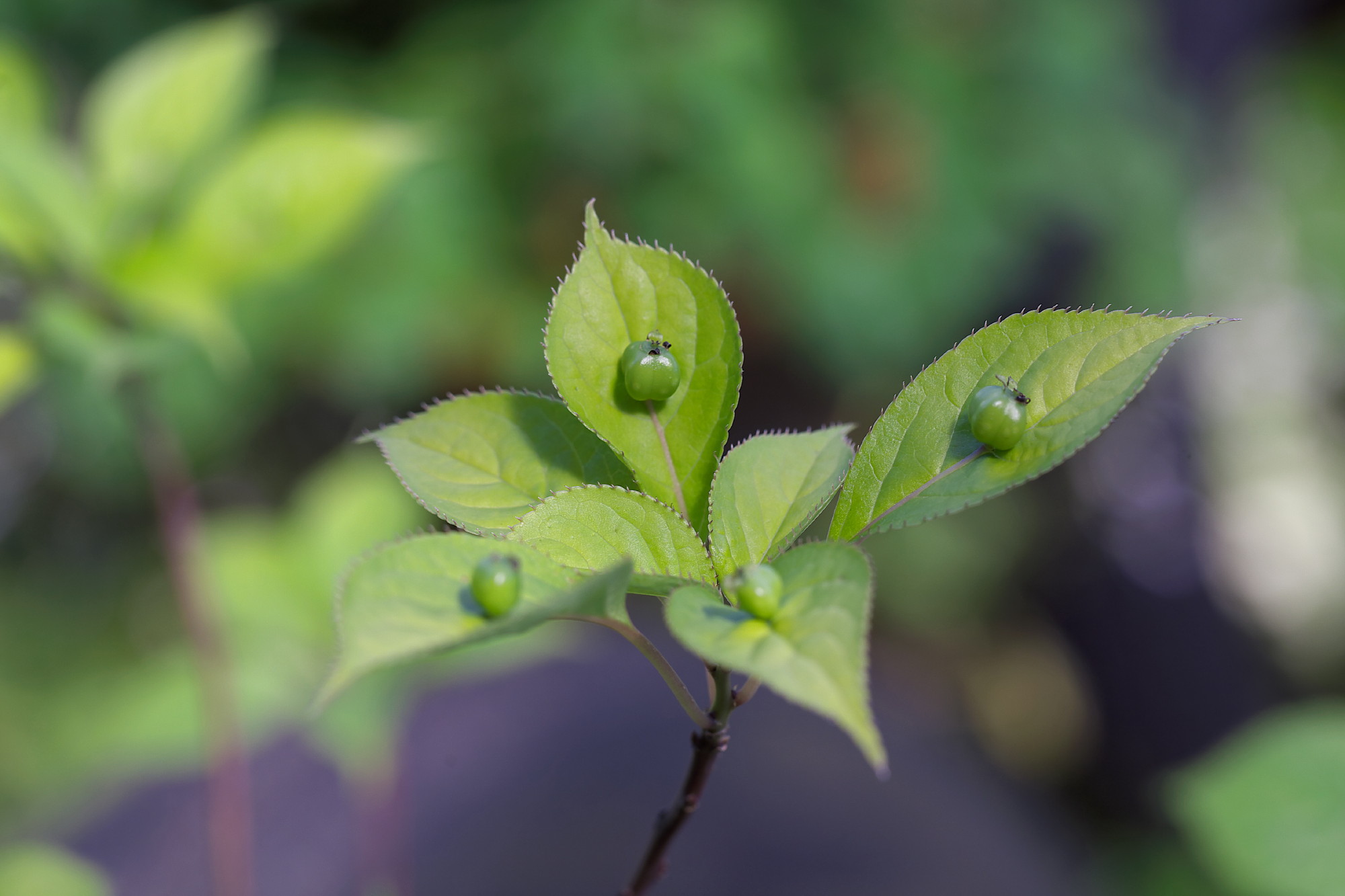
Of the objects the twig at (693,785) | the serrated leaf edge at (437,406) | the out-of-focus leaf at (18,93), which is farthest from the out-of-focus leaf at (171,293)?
the twig at (693,785)

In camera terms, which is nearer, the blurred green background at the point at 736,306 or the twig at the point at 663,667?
the twig at the point at 663,667

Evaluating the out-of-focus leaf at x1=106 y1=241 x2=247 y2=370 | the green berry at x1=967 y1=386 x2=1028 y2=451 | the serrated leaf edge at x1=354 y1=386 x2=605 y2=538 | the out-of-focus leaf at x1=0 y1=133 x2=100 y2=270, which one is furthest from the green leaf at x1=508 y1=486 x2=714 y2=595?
the out-of-focus leaf at x1=0 y1=133 x2=100 y2=270

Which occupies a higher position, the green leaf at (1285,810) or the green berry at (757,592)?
the green berry at (757,592)

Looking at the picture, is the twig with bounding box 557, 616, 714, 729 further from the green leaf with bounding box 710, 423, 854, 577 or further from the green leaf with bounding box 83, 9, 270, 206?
the green leaf with bounding box 83, 9, 270, 206

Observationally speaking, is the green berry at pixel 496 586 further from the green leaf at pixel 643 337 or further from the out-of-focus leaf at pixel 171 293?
the out-of-focus leaf at pixel 171 293

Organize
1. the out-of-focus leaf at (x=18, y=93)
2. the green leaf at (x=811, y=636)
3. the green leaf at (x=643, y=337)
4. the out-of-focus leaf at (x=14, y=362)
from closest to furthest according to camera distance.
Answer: the green leaf at (x=811, y=636) < the green leaf at (x=643, y=337) < the out-of-focus leaf at (x=14, y=362) < the out-of-focus leaf at (x=18, y=93)

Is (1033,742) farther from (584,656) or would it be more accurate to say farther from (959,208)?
(584,656)

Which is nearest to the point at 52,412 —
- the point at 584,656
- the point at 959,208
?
the point at 584,656
